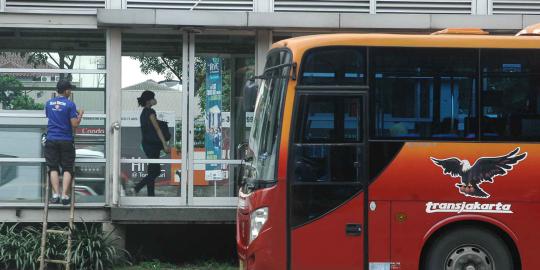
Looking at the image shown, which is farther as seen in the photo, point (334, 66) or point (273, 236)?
point (334, 66)

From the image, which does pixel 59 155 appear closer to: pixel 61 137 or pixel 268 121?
pixel 61 137

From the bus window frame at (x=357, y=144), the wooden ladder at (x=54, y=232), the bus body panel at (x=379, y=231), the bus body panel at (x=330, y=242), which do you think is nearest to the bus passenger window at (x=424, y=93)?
the bus window frame at (x=357, y=144)

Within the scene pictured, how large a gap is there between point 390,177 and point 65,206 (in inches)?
200

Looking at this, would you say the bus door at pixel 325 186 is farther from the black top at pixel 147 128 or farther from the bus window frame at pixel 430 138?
the black top at pixel 147 128

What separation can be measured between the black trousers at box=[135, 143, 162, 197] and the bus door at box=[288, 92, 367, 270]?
363 centimetres

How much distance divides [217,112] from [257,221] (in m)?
3.59

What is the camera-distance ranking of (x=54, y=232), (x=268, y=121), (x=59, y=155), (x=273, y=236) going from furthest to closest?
1. (x=59, y=155)
2. (x=54, y=232)
3. (x=268, y=121)
4. (x=273, y=236)

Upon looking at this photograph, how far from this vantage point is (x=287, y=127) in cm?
823

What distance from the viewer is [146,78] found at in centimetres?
1145

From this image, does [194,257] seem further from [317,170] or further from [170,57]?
[317,170]

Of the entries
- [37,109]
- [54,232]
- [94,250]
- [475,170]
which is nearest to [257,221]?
[475,170]

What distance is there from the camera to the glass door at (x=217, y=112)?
1136 centimetres

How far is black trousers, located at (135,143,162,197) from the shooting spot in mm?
11266

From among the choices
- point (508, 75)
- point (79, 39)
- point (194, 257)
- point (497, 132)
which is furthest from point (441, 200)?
point (79, 39)
